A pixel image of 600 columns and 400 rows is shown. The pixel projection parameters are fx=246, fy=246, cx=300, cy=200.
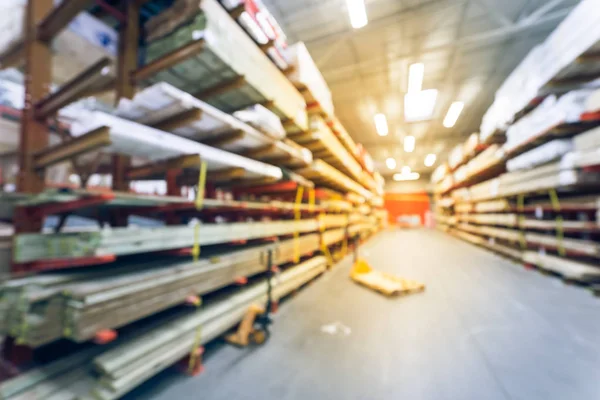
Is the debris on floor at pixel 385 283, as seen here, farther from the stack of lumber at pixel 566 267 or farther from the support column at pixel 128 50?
the support column at pixel 128 50

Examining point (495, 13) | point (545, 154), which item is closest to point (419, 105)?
point (495, 13)

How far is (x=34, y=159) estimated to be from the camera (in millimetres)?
1957

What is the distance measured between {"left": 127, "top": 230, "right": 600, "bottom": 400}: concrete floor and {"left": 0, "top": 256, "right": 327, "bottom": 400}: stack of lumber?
30cm

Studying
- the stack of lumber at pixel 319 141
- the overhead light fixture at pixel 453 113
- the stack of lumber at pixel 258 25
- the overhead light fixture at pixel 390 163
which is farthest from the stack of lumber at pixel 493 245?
the stack of lumber at pixel 258 25

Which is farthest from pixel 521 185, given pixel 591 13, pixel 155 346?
pixel 155 346

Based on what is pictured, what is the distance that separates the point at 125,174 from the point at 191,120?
121cm

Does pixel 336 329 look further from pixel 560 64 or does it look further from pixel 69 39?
pixel 560 64

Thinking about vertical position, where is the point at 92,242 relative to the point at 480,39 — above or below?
below

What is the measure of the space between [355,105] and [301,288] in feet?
25.3

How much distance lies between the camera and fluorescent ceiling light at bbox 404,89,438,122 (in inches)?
354

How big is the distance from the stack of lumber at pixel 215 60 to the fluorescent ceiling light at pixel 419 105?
769 centimetres

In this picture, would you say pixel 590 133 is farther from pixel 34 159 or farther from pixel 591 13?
pixel 34 159

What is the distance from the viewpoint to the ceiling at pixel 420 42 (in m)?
5.29

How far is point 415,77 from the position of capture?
763 cm
